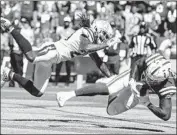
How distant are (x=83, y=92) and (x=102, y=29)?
102 centimetres

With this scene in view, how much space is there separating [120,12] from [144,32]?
429cm

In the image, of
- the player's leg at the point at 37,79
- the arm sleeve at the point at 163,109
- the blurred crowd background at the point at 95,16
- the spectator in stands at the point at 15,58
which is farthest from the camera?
the blurred crowd background at the point at 95,16

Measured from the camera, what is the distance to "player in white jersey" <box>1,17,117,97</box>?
10.0m

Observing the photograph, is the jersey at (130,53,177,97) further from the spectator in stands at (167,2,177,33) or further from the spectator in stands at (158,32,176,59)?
the spectator in stands at (167,2,177,33)

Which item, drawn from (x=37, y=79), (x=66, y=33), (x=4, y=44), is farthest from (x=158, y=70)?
(x=4, y=44)

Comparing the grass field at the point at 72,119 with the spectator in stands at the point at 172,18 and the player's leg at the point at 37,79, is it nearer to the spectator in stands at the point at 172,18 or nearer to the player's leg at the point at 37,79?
the player's leg at the point at 37,79

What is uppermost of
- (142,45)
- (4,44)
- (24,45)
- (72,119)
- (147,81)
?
(24,45)

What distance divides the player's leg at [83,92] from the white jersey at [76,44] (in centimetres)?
65

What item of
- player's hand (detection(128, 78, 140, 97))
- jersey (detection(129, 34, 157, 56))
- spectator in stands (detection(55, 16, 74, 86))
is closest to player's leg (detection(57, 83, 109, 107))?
player's hand (detection(128, 78, 140, 97))

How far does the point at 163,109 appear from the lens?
9.97 meters

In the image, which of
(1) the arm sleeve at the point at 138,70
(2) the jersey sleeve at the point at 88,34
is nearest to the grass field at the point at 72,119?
(1) the arm sleeve at the point at 138,70

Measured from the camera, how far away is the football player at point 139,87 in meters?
9.59

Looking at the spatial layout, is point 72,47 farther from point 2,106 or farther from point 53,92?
point 53,92

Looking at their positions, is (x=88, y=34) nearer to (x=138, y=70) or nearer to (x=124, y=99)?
(x=138, y=70)
